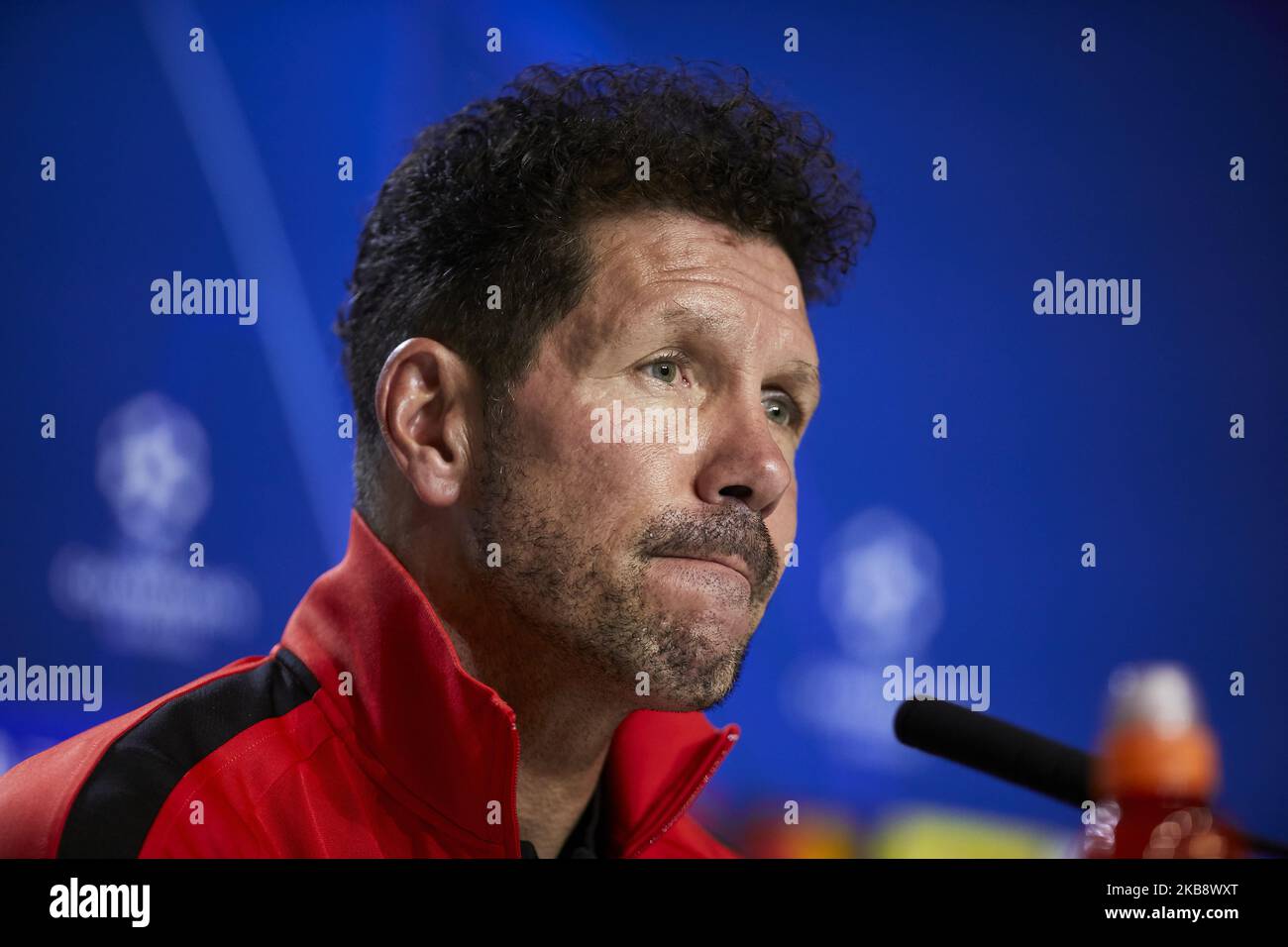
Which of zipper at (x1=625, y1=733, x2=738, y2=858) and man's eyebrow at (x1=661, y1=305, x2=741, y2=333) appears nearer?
man's eyebrow at (x1=661, y1=305, x2=741, y2=333)

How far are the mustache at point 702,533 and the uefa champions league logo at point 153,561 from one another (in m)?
0.72

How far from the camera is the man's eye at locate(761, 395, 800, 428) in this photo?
1.73m

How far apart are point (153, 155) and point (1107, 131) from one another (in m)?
1.59

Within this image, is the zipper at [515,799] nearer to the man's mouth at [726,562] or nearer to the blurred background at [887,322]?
the man's mouth at [726,562]

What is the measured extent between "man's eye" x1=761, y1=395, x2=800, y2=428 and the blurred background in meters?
0.27

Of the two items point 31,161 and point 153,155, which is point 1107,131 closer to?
point 153,155

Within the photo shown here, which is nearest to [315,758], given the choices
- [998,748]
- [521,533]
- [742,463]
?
[521,533]

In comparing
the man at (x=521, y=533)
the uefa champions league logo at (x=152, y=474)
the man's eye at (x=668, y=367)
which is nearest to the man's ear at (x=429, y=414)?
the man at (x=521, y=533)

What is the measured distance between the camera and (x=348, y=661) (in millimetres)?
1577

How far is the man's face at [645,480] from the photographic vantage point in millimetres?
1522

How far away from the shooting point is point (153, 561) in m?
1.80

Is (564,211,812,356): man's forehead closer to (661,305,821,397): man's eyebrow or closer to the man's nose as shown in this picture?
(661,305,821,397): man's eyebrow

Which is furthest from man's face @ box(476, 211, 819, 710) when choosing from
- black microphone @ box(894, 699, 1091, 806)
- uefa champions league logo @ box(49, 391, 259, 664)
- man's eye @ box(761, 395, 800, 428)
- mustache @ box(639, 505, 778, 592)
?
uefa champions league logo @ box(49, 391, 259, 664)
